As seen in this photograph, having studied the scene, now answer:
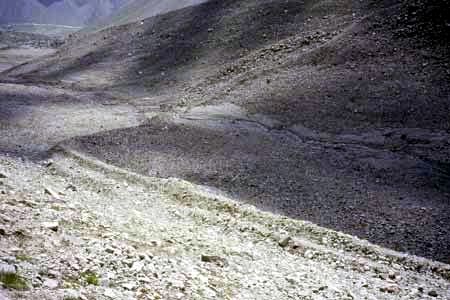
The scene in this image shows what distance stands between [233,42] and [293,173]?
696 inches

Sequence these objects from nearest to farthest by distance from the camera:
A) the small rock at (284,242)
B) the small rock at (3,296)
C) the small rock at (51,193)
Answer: the small rock at (3,296)
the small rock at (51,193)
the small rock at (284,242)

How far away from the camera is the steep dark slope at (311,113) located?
41.1ft

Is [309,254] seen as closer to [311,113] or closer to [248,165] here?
[248,165]

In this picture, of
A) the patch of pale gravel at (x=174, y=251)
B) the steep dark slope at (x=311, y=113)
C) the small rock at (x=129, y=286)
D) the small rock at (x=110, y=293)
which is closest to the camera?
the small rock at (x=110, y=293)

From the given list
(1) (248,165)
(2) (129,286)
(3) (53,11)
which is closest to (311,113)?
(1) (248,165)

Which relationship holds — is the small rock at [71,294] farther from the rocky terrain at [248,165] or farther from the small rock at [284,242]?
the small rock at [284,242]

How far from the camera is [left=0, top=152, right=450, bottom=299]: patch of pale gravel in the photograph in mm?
5312

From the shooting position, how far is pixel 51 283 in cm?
462

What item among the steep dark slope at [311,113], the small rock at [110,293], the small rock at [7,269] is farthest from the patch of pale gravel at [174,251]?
the steep dark slope at [311,113]

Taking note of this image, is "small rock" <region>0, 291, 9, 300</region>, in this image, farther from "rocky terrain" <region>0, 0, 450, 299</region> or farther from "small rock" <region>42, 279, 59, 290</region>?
"small rock" <region>42, 279, 59, 290</region>

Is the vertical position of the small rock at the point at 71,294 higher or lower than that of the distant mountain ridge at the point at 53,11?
lower

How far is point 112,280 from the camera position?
17.3ft

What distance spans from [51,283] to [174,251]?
2.97 meters

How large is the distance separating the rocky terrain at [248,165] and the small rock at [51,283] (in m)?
0.07
